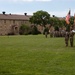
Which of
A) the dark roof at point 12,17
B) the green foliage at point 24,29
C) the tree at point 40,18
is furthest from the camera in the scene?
the dark roof at point 12,17

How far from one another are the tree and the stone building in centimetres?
899

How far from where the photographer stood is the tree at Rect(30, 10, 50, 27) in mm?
147100

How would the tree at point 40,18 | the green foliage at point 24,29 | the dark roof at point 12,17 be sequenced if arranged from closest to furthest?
the green foliage at point 24,29, the tree at point 40,18, the dark roof at point 12,17

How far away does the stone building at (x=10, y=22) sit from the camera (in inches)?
5822

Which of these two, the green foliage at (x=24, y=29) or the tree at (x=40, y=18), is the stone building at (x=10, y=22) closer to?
the green foliage at (x=24, y=29)

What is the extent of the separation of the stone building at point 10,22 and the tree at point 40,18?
8987 millimetres

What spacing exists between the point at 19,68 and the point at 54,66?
185 centimetres

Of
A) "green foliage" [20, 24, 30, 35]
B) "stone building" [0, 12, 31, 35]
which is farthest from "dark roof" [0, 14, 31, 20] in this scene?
"green foliage" [20, 24, 30, 35]

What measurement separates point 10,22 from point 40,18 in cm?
1416

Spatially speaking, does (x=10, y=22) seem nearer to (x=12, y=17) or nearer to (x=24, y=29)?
(x=12, y=17)

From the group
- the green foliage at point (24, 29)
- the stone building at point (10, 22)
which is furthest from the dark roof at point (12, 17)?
the green foliage at point (24, 29)

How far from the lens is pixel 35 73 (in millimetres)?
14000

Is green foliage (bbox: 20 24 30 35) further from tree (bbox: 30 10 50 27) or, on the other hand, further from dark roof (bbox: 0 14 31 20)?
dark roof (bbox: 0 14 31 20)

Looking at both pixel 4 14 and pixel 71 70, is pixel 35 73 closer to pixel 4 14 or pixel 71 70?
pixel 71 70
